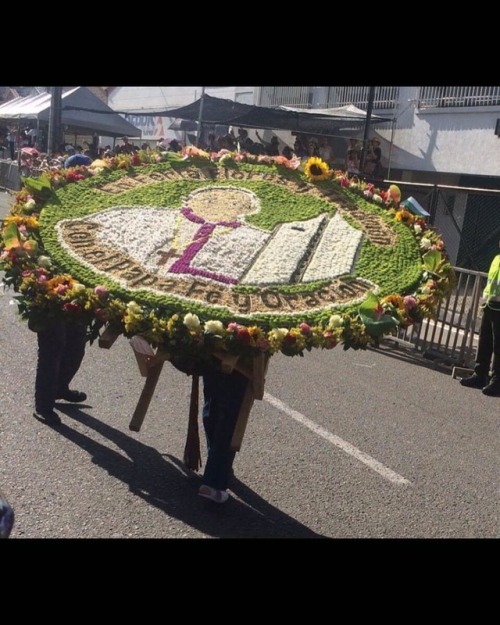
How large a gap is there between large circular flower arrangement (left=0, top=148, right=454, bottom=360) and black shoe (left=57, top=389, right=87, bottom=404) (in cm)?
191

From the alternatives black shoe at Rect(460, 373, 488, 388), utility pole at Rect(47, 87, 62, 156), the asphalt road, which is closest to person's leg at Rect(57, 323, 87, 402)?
the asphalt road

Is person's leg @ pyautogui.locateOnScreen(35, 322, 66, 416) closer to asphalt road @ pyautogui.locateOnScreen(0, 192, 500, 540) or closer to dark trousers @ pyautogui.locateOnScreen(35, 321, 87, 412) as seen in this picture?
dark trousers @ pyautogui.locateOnScreen(35, 321, 87, 412)

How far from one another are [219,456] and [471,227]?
7.49 m

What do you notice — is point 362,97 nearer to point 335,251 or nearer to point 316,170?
point 316,170

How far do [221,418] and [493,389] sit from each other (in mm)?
4453

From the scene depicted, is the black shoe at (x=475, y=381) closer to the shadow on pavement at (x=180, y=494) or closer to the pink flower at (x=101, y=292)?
the shadow on pavement at (x=180, y=494)

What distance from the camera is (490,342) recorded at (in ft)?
27.0

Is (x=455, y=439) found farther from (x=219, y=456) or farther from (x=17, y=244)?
(x=17, y=244)

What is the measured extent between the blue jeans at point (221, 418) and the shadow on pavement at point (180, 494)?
0.61 ft

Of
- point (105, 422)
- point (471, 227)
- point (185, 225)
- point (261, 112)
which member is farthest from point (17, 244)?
point (261, 112)

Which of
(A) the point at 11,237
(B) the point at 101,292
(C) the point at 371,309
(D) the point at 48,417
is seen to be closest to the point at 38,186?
(A) the point at 11,237

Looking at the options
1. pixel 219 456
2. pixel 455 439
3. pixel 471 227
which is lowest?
pixel 455 439

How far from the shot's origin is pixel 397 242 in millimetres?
4402

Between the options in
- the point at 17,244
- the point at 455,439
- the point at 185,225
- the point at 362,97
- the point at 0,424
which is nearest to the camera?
the point at 17,244
